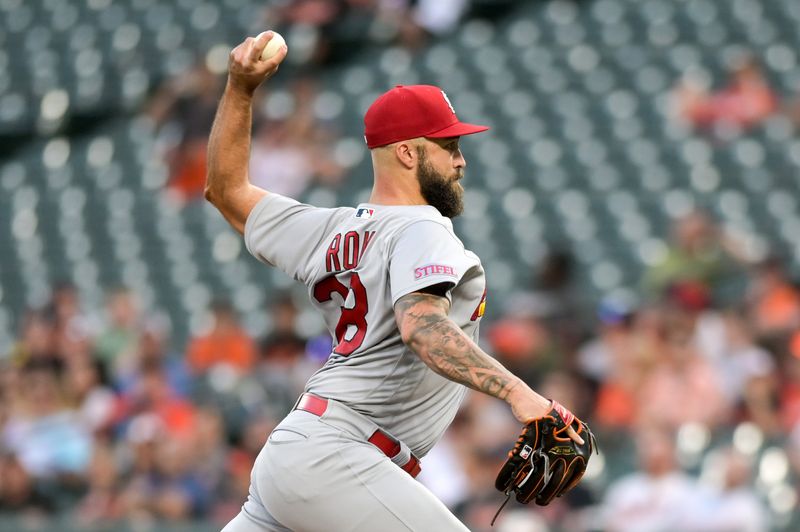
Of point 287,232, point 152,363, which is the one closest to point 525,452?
point 287,232

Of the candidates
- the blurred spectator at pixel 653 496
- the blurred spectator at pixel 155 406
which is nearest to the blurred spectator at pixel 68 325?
the blurred spectator at pixel 155 406

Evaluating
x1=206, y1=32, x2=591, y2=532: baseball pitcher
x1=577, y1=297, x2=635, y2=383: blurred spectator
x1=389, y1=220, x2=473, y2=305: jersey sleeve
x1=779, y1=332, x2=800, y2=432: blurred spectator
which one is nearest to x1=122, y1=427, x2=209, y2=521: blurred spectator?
x1=577, y1=297, x2=635, y2=383: blurred spectator

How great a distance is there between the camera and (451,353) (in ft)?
10.8

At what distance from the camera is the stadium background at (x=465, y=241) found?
24.2ft

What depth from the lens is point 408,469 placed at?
12.3 feet

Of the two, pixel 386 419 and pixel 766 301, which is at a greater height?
pixel 386 419

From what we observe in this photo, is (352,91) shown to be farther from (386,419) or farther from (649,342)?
(386,419)

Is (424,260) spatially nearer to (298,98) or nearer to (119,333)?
(119,333)

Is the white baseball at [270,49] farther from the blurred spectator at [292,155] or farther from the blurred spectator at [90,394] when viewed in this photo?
the blurred spectator at [292,155]

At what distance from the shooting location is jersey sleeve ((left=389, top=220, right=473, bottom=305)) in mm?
3389

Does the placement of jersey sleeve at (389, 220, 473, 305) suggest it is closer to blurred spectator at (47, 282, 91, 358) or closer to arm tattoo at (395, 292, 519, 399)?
arm tattoo at (395, 292, 519, 399)

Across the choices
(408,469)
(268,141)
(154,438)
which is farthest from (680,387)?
(268,141)

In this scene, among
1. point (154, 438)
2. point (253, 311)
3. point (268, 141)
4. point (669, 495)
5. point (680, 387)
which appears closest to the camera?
point (669, 495)

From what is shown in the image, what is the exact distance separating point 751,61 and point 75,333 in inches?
213
